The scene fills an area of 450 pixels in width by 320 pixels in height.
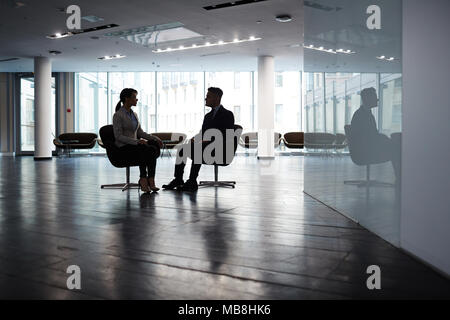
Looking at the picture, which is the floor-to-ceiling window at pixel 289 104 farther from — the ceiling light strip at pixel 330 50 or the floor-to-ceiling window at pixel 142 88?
the ceiling light strip at pixel 330 50

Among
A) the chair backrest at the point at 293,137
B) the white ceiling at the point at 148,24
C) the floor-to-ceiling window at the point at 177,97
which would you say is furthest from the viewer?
the floor-to-ceiling window at the point at 177,97

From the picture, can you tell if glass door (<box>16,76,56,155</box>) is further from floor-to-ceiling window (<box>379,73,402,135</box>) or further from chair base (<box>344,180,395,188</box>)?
floor-to-ceiling window (<box>379,73,402,135</box>)

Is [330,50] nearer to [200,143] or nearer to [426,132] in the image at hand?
[426,132]

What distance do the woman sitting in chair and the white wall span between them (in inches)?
129

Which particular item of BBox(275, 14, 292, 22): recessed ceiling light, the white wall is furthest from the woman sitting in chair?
BBox(275, 14, 292, 22): recessed ceiling light

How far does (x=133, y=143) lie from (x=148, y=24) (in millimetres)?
5808

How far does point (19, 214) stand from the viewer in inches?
132


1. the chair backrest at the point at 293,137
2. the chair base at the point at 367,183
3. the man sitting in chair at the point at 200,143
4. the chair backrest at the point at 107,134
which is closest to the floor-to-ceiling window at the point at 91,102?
the chair backrest at the point at 293,137

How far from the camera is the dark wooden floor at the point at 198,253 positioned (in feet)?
5.33

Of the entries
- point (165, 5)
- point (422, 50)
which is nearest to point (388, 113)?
point (422, 50)

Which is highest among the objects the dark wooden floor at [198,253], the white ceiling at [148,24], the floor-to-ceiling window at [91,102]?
the white ceiling at [148,24]

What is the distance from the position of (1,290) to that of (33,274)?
21 centimetres

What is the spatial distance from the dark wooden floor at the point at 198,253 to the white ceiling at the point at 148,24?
228 inches
